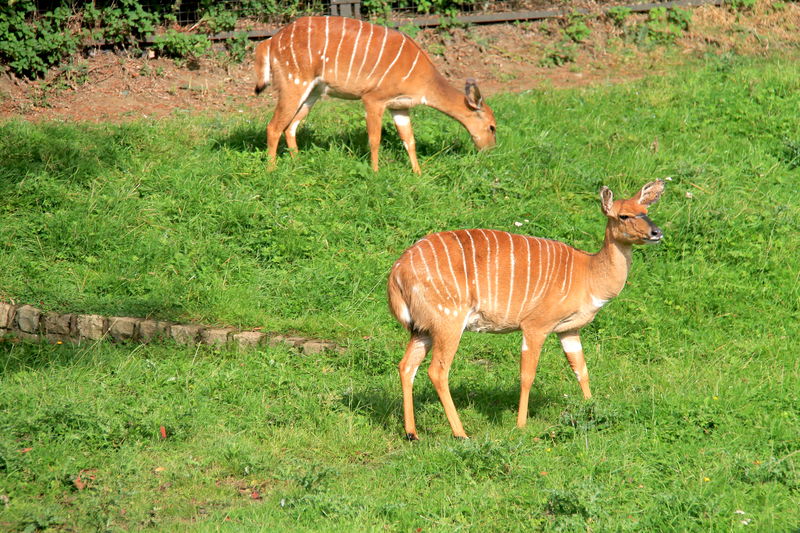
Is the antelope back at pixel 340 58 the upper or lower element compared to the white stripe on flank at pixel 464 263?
upper

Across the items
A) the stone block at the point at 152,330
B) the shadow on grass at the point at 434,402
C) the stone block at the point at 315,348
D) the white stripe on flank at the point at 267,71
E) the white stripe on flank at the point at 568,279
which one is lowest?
the stone block at the point at 152,330

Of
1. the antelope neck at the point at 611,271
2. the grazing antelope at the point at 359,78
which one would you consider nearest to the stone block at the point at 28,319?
the grazing antelope at the point at 359,78

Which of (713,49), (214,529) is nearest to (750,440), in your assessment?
(214,529)

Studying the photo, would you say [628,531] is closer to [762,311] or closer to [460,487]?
[460,487]

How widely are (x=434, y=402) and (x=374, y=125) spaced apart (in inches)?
143

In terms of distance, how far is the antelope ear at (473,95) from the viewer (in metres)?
9.30

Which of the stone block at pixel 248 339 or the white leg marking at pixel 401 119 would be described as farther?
the white leg marking at pixel 401 119

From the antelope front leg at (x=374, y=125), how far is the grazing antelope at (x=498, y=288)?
349 centimetres

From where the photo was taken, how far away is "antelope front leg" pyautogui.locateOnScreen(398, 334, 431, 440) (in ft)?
18.1

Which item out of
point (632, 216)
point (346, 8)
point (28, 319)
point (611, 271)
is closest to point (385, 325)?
point (611, 271)

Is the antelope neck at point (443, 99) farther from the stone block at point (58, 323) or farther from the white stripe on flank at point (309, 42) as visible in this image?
the stone block at point (58, 323)

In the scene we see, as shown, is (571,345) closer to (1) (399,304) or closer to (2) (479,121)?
(1) (399,304)

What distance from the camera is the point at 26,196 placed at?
831 centimetres

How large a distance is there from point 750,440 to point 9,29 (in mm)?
9416
